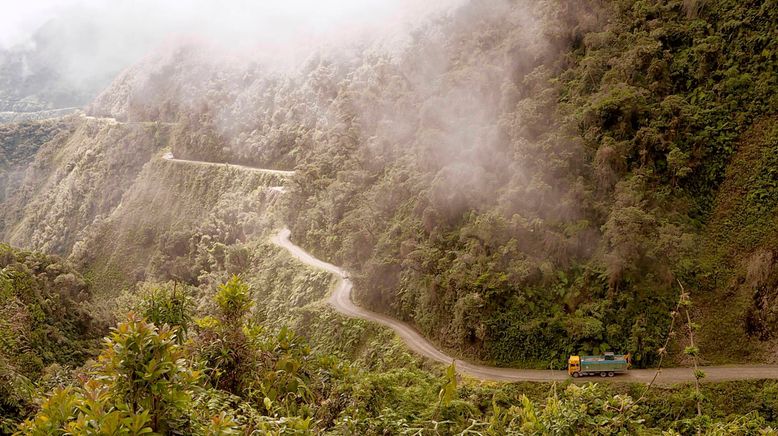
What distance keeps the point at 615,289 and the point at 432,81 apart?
28895mm

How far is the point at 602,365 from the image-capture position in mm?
26297

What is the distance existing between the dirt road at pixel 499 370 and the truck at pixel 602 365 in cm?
33

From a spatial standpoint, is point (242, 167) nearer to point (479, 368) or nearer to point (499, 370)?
point (479, 368)

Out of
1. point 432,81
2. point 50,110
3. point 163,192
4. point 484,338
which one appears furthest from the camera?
point 50,110

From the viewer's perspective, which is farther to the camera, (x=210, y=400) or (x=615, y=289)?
(x=615, y=289)

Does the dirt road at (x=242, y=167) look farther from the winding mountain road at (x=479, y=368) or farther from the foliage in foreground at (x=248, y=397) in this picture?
the foliage in foreground at (x=248, y=397)

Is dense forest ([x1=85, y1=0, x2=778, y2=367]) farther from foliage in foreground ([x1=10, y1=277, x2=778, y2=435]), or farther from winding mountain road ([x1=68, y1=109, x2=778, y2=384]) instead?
foliage in foreground ([x1=10, y1=277, x2=778, y2=435])

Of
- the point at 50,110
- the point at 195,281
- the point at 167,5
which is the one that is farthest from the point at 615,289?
the point at 50,110

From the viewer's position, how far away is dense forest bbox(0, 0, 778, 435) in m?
9.14

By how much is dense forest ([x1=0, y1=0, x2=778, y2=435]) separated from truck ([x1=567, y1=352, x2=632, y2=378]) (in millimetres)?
1014

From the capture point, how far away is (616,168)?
3134cm

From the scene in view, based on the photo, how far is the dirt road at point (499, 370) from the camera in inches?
994

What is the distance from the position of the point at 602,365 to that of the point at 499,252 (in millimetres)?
8725

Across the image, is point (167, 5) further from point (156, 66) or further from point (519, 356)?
point (519, 356)
